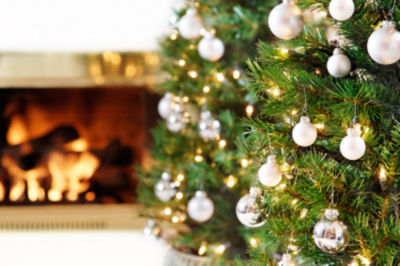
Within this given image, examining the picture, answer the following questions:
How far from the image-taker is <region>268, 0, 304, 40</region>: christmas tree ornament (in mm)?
848

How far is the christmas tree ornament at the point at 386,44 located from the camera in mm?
771

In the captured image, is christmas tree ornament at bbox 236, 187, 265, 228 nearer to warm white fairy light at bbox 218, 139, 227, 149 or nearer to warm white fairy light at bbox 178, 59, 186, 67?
warm white fairy light at bbox 218, 139, 227, 149

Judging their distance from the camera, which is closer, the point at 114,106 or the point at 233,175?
the point at 233,175

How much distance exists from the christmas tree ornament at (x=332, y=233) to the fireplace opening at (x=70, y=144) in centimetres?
147

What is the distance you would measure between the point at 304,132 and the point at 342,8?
19cm

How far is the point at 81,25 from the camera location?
2090 millimetres

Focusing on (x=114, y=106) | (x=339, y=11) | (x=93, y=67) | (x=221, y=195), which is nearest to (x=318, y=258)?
(x=339, y=11)

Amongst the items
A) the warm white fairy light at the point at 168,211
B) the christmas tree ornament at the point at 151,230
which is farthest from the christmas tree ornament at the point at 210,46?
the christmas tree ornament at the point at 151,230

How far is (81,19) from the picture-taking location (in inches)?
82.4

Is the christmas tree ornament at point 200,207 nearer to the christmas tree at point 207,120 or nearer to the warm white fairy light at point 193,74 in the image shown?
the christmas tree at point 207,120

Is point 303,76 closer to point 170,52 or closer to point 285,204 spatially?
point 285,204

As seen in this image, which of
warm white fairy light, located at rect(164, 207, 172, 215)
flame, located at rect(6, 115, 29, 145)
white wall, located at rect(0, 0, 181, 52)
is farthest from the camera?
flame, located at rect(6, 115, 29, 145)

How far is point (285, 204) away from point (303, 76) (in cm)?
24

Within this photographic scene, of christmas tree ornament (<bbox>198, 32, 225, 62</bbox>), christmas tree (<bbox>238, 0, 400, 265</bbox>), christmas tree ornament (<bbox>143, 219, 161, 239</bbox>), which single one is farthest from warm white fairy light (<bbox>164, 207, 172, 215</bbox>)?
christmas tree (<bbox>238, 0, 400, 265</bbox>)
